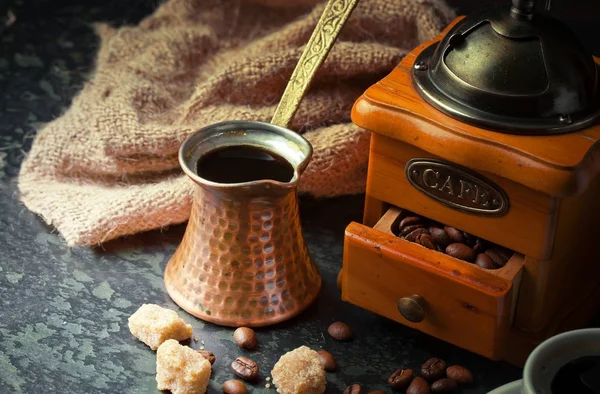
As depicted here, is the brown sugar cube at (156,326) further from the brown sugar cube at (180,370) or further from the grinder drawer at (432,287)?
the grinder drawer at (432,287)

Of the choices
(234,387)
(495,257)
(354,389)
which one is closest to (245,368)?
(234,387)

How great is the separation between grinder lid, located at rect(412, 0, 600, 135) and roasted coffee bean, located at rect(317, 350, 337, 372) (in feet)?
1.17

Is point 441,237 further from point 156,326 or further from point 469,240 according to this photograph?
point 156,326

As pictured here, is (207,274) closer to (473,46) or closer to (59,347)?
(59,347)

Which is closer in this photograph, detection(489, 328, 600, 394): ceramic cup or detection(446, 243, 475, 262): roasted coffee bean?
detection(489, 328, 600, 394): ceramic cup

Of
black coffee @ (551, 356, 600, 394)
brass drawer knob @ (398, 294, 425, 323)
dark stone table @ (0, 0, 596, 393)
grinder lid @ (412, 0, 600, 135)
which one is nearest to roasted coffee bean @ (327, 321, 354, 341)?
dark stone table @ (0, 0, 596, 393)

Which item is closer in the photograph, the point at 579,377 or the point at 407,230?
the point at 579,377

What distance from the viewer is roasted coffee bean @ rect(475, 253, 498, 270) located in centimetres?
134

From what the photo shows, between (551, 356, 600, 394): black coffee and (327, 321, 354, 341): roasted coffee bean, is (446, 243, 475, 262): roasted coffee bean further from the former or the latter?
(551, 356, 600, 394): black coffee

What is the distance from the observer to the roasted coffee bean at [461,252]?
4.45ft

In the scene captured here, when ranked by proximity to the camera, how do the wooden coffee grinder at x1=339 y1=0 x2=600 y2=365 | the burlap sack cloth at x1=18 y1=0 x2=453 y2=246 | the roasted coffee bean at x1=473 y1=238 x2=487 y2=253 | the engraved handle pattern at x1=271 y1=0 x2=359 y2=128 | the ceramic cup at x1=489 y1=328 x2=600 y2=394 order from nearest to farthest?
the ceramic cup at x1=489 y1=328 x2=600 y2=394 → the wooden coffee grinder at x1=339 y1=0 x2=600 y2=365 → the roasted coffee bean at x1=473 y1=238 x2=487 y2=253 → the engraved handle pattern at x1=271 y1=0 x2=359 y2=128 → the burlap sack cloth at x1=18 y1=0 x2=453 y2=246

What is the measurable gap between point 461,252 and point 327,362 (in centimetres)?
23

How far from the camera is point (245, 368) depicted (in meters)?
1.38

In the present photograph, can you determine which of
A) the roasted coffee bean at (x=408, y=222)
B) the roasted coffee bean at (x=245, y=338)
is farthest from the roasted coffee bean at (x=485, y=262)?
the roasted coffee bean at (x=245, y=338)
